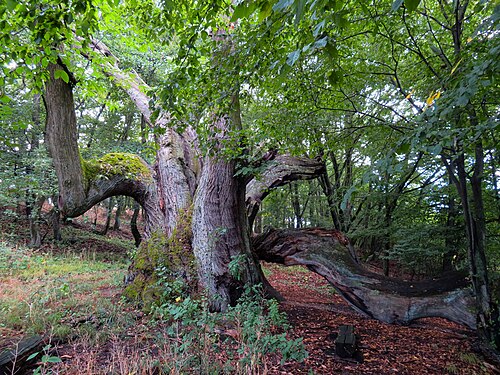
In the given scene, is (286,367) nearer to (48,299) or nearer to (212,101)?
(212,101)

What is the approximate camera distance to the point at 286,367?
9.53 feet

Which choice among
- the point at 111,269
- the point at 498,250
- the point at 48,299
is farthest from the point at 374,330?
the point at 111,269

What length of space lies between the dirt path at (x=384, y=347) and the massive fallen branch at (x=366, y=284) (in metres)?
0.30

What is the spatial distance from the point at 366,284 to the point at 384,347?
126cm

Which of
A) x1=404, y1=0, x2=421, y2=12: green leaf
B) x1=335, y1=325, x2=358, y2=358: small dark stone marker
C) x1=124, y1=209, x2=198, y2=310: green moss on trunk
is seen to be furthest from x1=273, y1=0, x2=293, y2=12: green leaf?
x1=124, y1=209, x2=198, y2=310: green moss on trunk

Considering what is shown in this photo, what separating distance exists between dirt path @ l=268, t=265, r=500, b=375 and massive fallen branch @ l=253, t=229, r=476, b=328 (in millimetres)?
305

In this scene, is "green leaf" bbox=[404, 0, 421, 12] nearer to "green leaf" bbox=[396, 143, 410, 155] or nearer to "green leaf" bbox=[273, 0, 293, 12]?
"green leaf" bbox=[273, 0, 293, 12]

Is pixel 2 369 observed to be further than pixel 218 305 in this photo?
No

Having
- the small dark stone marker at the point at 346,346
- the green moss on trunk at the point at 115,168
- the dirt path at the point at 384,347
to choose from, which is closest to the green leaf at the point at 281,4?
the dirt path at the point at 384,347

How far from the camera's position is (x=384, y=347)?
12.0 ft

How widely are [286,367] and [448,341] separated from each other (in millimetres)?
2741

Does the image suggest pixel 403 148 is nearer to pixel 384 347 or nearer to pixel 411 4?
pixel 411 4

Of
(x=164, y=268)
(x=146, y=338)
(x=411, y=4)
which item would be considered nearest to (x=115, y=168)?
(x=164, y=268)

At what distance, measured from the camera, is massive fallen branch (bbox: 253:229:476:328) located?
13.4 feet
